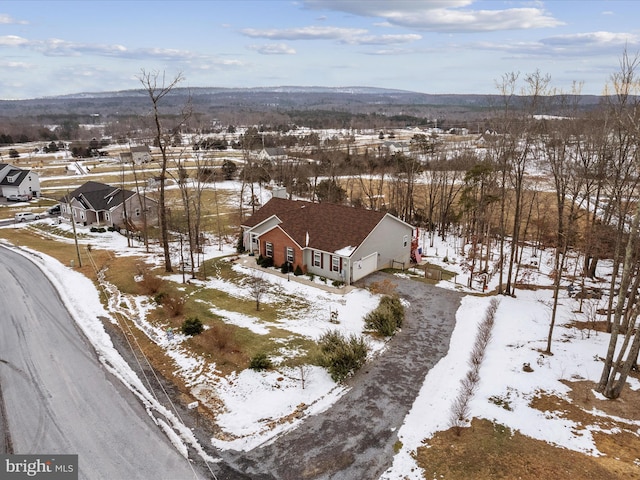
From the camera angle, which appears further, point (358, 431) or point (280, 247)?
point (280, 247)

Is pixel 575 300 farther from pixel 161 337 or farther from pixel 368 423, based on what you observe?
pixel 161 337

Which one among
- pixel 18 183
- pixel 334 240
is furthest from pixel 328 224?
pixel 18 183

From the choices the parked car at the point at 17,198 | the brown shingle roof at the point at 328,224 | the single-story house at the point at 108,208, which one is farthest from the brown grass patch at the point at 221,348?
the parked car at the point at 17,198

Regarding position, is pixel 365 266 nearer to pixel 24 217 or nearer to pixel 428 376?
pixel 428 376

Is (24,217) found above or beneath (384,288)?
beneath

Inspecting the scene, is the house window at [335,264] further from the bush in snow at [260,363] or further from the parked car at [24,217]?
the parked car at [24,217]

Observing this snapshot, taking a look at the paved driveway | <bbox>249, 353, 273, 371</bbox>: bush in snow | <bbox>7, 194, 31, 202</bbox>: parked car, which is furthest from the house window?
<bbox>7, 194, 31, 202</bbox>: parked car

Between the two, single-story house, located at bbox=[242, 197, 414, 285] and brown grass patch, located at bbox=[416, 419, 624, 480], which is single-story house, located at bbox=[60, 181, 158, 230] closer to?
single-story house, located at bbox=[242, 197, 414, 285]

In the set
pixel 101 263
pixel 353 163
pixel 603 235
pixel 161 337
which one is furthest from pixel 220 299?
pixel 353 163
